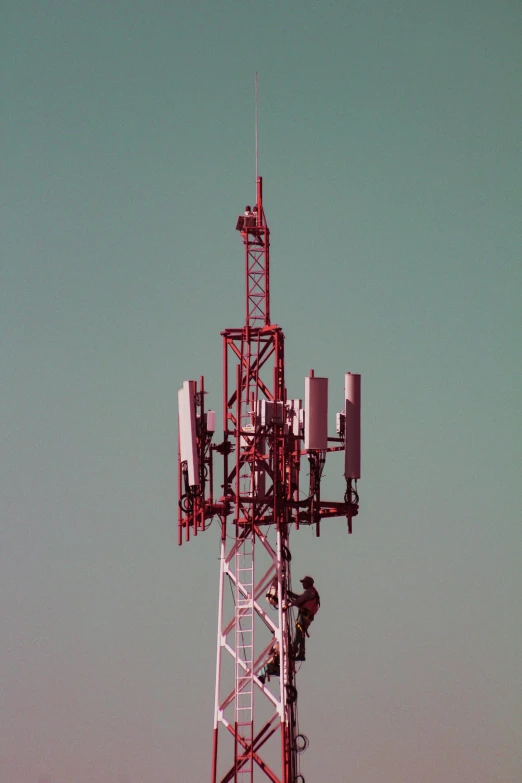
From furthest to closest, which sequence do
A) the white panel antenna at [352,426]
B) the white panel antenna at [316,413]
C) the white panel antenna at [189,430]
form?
the white panel antenna at [352,426] → the white panel antenna at [189,430] → the white panel antenna at [316,413]

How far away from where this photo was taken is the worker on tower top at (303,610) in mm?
82812

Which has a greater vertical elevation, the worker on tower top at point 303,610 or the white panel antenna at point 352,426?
the white panel antenna at point 352,426

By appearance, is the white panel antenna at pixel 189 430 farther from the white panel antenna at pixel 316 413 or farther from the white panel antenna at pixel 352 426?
the white panel antenna at pixel 352 426

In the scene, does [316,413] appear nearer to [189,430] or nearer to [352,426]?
[352,426]

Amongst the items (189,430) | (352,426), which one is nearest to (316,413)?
(352,426)

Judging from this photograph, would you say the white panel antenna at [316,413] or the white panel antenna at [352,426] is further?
the white panel antenna at [352,426]

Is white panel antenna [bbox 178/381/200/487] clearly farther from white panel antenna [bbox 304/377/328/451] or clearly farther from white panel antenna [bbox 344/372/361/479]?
white panel antenna [bbox 344/372/361/479]

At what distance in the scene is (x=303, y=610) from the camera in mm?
83000

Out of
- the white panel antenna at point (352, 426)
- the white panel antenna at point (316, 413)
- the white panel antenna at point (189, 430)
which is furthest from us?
the white panel antenna at point (352, 426)

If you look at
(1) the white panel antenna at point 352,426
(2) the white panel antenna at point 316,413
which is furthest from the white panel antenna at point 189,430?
(1) the white panel antenna at point 352,426

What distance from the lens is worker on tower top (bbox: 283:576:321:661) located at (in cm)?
8281

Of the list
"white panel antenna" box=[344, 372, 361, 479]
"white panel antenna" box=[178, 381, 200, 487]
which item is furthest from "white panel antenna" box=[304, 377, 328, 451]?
"white panel antenna" box=[178, 381, 200, 487]

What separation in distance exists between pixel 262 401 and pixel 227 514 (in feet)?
13.1

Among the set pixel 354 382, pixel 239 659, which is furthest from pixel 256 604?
pixel 354 382
